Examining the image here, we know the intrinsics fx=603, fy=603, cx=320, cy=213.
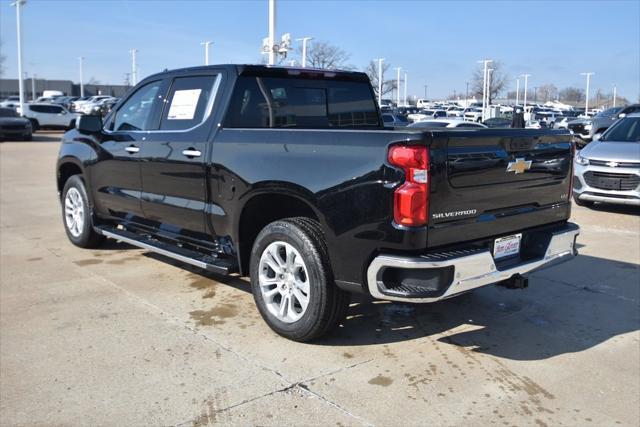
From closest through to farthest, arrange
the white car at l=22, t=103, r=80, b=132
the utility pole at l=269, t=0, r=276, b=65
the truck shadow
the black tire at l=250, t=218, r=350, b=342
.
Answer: the black tire at l=250, t=218, r=350, b=342, the truck shadow, the utility pole at l=269, t=0, r=276, b=65, the white car at l=22, t=103, r=80, b=132

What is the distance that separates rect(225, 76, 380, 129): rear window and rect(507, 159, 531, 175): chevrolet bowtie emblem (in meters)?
1.76

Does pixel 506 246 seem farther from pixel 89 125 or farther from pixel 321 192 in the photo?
pixel 89 125

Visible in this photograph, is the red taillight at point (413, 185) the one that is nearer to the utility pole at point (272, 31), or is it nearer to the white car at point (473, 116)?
the utility pole at point (272, 31)

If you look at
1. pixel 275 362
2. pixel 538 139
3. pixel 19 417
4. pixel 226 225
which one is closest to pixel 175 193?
pixel 226 225

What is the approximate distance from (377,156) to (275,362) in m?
1.46

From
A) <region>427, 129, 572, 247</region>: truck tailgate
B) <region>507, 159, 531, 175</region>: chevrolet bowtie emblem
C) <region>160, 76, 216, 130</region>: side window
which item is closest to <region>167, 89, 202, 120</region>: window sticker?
<region>160, 76, 216, 130</region>: side window

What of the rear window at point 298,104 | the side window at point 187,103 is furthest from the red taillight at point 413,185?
the side window at point 187,103

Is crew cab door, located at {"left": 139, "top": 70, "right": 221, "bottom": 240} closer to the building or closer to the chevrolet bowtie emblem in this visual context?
the chevrolet bowtie emblem

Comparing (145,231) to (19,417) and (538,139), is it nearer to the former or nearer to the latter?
(19,417)

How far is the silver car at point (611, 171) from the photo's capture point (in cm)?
914

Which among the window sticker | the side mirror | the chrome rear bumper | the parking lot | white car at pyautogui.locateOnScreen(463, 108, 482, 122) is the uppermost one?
white car at pyautogui.locateOnScreen(463, 108, 482, 122)

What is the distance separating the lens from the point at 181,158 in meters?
4.91

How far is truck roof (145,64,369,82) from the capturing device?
15.6ft

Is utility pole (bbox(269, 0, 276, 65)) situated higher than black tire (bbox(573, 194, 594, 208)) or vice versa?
utility pole (bbox(269, 0, 276, 65))
